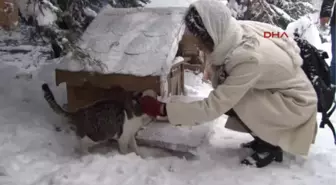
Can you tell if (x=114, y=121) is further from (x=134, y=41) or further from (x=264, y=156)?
(x=264, y=156)

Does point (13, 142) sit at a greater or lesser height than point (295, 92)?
lesser

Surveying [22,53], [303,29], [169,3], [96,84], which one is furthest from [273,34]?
[22,53]

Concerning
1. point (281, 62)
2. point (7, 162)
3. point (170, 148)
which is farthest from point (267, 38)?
point (7, 162)

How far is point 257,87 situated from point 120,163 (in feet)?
3.21

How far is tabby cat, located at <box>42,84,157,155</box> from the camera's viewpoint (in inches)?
95.9

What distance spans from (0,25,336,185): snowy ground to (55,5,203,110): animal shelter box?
1.21ft

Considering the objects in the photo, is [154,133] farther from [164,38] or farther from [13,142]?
[13,142]

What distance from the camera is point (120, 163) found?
7.51 feet

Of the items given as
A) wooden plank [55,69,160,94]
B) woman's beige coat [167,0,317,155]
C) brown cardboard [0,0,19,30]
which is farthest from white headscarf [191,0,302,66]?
brown cardboard [0,0,19,30]

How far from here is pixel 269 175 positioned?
223 centimetres

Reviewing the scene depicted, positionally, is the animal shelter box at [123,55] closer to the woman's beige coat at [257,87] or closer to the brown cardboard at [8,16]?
the woman's beige coat at [257,87]

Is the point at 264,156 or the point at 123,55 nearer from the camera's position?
the point at 264,156

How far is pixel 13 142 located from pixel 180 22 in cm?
144

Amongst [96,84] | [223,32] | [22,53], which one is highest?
[223,32]
